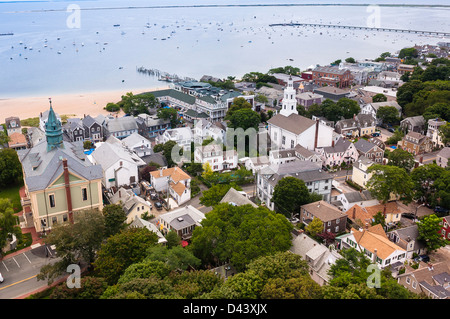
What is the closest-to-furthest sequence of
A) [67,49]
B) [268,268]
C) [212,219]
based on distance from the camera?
[268,268] < [212,219] < [67,49]

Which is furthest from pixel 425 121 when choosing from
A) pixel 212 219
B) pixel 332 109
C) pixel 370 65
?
pixel 370 65

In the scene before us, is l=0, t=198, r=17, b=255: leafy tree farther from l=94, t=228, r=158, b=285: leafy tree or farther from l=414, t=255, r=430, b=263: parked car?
l=414, t=255, r=430, b=263: parked car

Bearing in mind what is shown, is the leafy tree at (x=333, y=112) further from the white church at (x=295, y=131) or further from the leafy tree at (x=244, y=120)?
the leafy tree at (x=244, y=120)

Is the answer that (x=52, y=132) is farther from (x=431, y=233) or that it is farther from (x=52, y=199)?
(x=431, y=233)

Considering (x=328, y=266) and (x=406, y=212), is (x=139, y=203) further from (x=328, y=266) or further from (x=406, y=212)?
(x=406, y=212)

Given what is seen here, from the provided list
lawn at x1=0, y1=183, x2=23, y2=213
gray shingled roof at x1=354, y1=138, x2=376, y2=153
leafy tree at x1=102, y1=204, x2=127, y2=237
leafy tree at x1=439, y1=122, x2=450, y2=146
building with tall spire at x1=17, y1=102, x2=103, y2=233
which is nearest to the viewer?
leafy tree at x1=102, y1=204, x2=127, y2=237

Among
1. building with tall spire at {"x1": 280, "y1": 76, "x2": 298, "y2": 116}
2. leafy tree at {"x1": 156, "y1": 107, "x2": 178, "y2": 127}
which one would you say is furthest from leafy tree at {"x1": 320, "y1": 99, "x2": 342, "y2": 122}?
leafy tree at {"x1": 156, "y1": 107, "x2": 178, "y2": 127}

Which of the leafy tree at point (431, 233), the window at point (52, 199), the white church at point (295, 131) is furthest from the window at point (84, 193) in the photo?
the leafy tree at point (431, 233)
